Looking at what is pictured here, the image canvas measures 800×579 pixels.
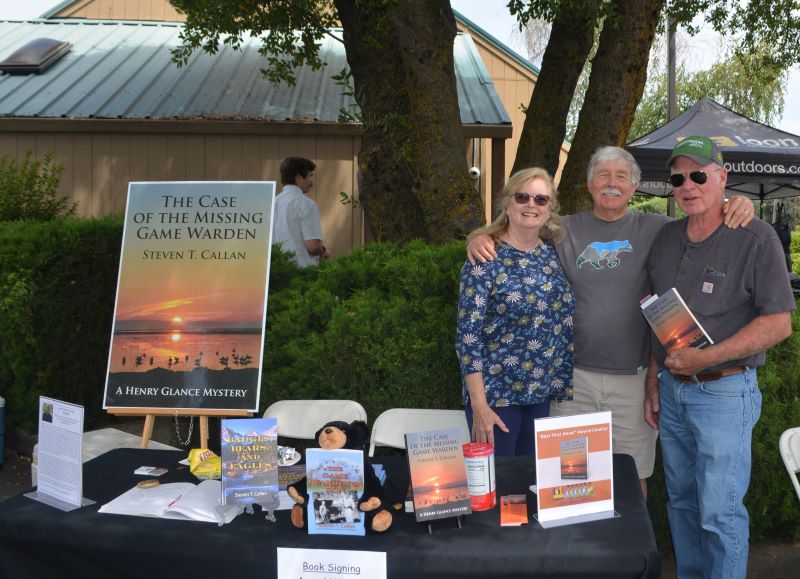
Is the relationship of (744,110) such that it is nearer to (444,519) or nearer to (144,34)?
(144,34)

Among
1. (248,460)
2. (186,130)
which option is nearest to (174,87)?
(186,130)

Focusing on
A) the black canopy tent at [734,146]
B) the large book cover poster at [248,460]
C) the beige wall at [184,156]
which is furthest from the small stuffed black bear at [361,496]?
the beige wall at [184,156]

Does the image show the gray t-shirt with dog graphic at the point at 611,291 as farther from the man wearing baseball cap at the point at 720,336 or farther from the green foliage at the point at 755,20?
the green foliage at the point at 755,20

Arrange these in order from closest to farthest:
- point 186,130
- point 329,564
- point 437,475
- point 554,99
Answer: point 329,564 → point 437,475 → point 554,99 → point 186,130

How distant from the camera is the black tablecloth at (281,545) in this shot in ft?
6.61

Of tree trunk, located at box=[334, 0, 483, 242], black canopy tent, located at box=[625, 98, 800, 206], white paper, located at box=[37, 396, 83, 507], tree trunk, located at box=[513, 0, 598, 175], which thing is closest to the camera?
white paper, located at box=[37, 396, 83, 507]

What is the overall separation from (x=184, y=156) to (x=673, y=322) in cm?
764

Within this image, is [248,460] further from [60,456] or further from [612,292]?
[612,292]

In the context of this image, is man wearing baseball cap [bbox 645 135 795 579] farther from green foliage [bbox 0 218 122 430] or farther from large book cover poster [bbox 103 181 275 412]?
green foliage [bbox 0 218 122 430]

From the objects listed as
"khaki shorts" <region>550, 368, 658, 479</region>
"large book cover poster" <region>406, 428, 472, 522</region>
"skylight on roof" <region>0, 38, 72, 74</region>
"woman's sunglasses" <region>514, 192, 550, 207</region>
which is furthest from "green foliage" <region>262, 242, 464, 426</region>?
"skylight on roof" <region>0, 38, 72, 74</region>

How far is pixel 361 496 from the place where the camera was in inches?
85.0

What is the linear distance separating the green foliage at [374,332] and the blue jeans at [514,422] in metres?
0.94

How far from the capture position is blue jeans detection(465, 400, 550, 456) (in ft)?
9.48

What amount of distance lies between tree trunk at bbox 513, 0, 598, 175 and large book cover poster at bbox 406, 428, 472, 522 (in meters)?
3.84
